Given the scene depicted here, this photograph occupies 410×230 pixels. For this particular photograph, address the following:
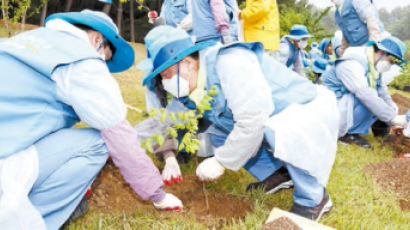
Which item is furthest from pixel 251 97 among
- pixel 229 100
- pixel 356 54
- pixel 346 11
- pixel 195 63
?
pixel 346 11

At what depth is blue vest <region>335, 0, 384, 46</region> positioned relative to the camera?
411 cm

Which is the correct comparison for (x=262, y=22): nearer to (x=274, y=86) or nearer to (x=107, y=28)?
(x=274, y=86)

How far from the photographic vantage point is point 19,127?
1.33 metres

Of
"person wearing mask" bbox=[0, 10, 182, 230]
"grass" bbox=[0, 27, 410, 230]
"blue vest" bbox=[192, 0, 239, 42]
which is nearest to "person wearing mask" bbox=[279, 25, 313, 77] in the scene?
"blue vest" bbox=[192, 0, 239, 42]

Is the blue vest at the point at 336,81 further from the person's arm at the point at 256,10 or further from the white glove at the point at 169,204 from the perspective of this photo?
the white glove at the point at 169,204

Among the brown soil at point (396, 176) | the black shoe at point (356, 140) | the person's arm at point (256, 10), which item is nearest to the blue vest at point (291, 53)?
the person's arm at point (256, 10)

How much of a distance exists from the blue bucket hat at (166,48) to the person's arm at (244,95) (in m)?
0.21

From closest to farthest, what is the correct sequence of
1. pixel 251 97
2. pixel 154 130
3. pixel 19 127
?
pixel 19 127 < pixel 251 97 < pixel 154 130

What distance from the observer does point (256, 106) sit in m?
1.70

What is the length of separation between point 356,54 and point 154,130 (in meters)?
2.51

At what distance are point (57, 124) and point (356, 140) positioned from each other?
3.49 meters

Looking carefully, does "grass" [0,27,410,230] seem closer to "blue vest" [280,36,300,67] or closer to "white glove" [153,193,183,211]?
"white glove" [153,193,183,211]

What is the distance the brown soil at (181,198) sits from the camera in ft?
6.37

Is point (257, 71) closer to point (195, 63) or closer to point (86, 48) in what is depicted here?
point (195, 63)
